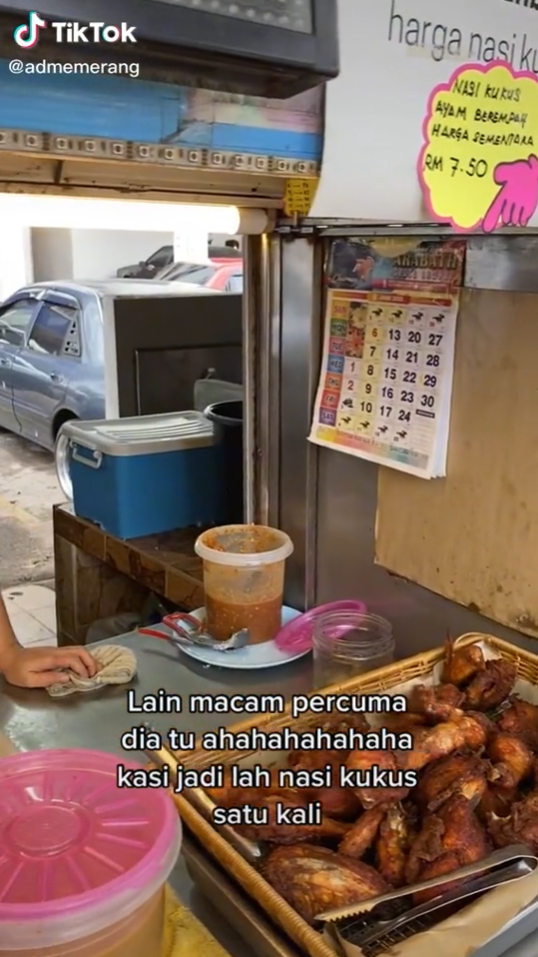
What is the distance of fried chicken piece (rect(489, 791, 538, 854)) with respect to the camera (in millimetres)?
852

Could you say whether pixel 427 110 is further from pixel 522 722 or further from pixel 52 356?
pixel 52 356

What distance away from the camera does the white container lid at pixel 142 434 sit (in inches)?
71.7

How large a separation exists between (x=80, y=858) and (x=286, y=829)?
10.2 inches

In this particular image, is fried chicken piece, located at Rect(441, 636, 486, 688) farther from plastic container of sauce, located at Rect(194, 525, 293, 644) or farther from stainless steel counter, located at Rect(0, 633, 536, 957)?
plastic container of sauce, located at Rect(194, 525, 293, 644)

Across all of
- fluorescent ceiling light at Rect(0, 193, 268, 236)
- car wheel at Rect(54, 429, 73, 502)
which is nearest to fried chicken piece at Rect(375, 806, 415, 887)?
fluorescent ceiling light at Rect(0, 193, 268, 236)

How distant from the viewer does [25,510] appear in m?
4.85

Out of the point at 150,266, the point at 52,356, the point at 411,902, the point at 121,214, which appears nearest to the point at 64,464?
the point at 121,214

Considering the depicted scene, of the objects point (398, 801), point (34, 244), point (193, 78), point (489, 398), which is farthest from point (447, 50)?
point (34, 244)

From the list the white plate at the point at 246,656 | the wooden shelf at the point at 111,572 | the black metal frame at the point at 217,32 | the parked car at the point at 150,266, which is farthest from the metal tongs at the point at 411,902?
the parked car at the point at 150,266

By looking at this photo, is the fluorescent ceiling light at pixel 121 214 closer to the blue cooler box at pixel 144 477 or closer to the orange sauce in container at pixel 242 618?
the blue cooler box at pixel 144 477

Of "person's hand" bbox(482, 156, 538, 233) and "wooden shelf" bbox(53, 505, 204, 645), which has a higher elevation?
"person's hand" bbox(482, 156, 538, 233)

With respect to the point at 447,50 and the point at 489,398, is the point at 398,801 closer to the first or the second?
the point at 489,398

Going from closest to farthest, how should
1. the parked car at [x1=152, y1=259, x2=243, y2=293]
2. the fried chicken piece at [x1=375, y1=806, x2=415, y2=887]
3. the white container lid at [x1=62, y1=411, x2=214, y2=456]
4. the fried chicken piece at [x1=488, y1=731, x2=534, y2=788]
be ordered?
the fried chicken piece at [x1=375, y1=806, x2=415, y2=887] < the fried chicken piece at [x1=488, y1=731, x2=534, y2=788] < the white container lid at [x1=62, y1=411, x2=214, y2=456] < the parked car at [x1=152, y1=259, x2=243, y2=293]

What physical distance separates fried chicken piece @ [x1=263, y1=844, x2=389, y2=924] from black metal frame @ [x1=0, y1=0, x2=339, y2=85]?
697mm
